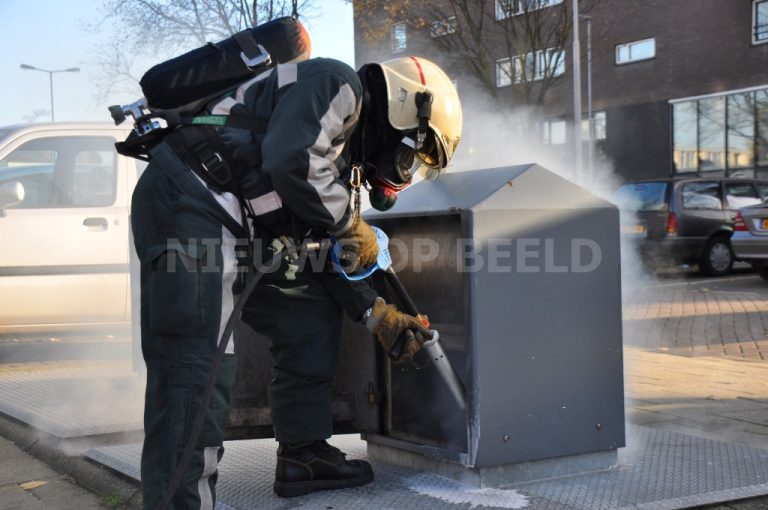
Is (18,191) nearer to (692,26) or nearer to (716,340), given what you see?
(716,340)

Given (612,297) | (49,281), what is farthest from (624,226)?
(612,297)

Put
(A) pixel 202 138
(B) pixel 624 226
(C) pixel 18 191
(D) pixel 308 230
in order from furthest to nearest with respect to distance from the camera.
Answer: (B) pixel 624 226 → (C) pixel 18 191 → (D) pixel 308 230 → (A) pixel 202 138

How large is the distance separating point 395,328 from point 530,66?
1788cm

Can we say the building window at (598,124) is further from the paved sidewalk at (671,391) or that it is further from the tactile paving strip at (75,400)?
the tactile paving strip at (75,400)

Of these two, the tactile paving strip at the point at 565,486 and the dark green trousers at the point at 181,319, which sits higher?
the dark green trousers at the point at 181,319

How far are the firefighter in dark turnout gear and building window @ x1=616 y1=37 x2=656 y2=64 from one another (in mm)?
23890

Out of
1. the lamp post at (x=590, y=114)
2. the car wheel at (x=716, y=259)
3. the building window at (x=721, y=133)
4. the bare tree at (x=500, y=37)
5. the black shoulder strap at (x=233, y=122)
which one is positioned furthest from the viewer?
the lamp post at (x=590, y=114)

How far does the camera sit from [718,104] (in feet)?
76.5

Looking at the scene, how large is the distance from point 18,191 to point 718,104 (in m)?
21.3

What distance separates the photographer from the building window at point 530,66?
63.2 feet

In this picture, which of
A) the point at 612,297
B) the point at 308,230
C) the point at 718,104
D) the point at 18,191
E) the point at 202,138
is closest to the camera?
the point at 202,138

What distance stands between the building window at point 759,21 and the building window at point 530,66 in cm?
589

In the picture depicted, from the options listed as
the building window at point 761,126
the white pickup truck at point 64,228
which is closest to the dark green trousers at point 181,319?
the white pickup truck at point 64,228

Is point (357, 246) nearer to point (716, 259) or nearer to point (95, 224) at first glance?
point (95, 224)
